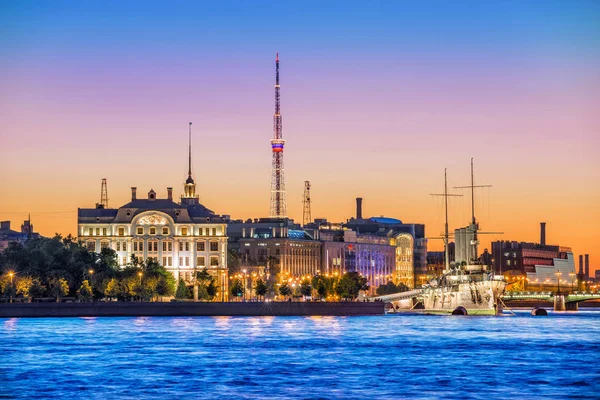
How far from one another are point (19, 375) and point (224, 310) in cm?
9120

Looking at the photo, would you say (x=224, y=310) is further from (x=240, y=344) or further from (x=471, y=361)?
(x=471, y=361)

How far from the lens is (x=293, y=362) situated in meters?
93.1

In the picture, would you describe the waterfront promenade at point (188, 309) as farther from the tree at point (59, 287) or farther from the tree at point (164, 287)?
the tree at point (164, 287)

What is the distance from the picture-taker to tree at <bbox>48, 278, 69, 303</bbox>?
17212cm

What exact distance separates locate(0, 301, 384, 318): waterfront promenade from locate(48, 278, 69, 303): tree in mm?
6636

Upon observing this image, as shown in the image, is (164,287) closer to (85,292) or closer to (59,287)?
(85,292)

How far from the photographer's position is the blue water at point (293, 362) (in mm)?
74688

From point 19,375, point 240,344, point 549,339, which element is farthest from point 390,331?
point 19,375

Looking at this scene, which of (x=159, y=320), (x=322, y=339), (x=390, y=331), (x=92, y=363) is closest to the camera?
(x=92, y=363)

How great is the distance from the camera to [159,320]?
161m

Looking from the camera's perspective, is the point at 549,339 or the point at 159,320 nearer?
the point at 549,339

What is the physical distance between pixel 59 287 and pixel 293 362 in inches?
3310

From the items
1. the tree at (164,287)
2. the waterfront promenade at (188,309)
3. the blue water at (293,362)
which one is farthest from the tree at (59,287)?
the blue water at (293,362)

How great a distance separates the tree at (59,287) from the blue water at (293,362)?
26.7m
